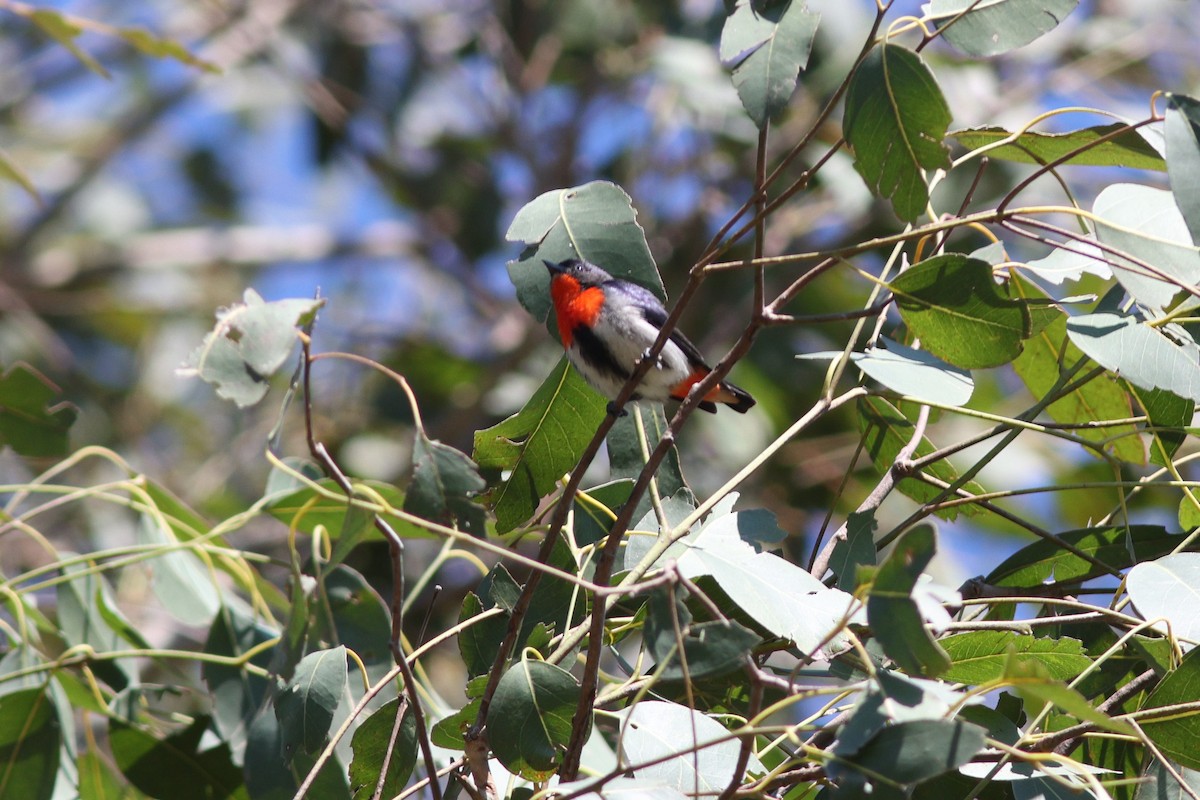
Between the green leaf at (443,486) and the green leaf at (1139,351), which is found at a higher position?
the green leaf at (1139,351)

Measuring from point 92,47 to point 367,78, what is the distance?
1.80m

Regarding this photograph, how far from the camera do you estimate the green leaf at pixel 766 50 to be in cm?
157

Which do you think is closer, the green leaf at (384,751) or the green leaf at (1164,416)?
the green leaf at (384,751)

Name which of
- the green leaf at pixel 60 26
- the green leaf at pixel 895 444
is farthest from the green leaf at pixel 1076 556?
the green leaf at pixel 60 26

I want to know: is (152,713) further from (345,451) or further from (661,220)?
(661,220)

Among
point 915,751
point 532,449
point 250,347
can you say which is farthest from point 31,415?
point 915,751

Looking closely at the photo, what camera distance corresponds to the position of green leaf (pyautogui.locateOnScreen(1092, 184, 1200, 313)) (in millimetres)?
1723

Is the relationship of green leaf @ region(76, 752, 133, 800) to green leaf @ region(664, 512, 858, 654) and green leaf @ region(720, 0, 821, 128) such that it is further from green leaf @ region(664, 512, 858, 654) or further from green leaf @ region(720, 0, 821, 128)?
green leaf @ region(720, 0, 821, 128)

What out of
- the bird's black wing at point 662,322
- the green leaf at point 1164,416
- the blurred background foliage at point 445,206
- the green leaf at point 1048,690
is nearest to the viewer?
the green leaf at point 1048,690

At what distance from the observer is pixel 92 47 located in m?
7.50

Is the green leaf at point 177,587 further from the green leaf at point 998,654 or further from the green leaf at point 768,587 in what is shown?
the green leaf at point 998,654

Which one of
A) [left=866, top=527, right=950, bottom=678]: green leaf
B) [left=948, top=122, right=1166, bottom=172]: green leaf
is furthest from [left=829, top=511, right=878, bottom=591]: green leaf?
[left=948, top=122, right=1166, bottom=172]: green leaf

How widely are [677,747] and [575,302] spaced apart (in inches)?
69.0

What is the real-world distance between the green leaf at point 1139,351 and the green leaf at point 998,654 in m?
0.40
